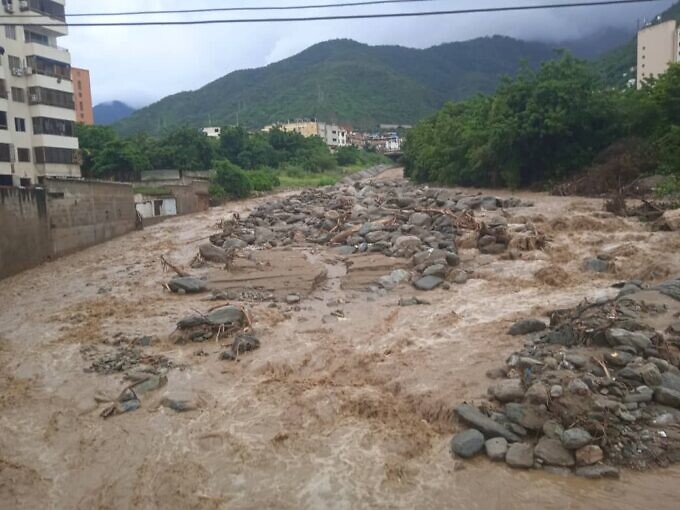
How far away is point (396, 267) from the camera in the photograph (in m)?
14.9

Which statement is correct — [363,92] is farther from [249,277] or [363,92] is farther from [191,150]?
[249,277]

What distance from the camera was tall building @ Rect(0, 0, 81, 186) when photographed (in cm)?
2809

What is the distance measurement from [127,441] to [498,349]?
5.33 m

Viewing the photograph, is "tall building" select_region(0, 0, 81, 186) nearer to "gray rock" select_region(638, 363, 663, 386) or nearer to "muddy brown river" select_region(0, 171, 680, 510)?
"muddy brown river" select_region(0, 171, 680, 510)

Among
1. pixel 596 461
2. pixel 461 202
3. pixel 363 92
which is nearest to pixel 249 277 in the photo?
pixel 596 461

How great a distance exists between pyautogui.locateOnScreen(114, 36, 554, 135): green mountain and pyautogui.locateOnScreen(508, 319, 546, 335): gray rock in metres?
96.0

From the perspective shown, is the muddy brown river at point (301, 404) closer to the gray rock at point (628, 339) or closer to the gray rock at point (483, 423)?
the gray rock at point (483, 423)

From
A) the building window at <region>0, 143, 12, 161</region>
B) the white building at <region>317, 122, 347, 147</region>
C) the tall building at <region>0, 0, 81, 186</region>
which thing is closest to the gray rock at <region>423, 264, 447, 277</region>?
the tall building at <region>0, 0, 81, 186</region>

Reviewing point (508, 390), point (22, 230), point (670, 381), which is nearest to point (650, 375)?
point (670, 381)

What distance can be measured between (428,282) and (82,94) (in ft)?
220

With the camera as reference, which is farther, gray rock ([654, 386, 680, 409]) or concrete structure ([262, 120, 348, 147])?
concrete structure ([262, 120, 348, 147])

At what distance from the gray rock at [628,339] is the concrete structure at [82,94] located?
230 ft

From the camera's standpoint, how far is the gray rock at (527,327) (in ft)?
29.1

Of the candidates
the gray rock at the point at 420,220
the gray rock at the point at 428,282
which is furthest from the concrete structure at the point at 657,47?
the gray rock at the point at 428,282
